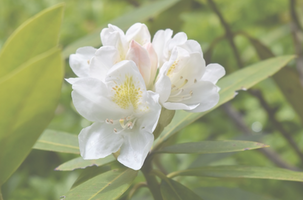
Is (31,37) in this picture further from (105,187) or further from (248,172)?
(248,172)

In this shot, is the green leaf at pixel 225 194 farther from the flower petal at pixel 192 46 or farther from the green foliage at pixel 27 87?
the green foliage at pixel 27 87

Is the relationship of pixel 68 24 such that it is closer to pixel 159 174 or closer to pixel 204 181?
pixel 204 181

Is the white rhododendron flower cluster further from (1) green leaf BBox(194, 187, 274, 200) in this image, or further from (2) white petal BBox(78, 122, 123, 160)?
(1) green leaf BBox(194, 187, 274, 200)

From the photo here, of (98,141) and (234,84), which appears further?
(234,84)

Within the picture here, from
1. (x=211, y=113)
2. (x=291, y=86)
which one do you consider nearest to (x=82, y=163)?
(x=291, y=86)

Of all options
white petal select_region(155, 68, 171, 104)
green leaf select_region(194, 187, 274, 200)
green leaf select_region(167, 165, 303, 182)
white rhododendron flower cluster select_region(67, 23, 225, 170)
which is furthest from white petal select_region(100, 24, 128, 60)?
green leaf select_region(194, 187, 274, 200)

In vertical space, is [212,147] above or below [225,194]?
above
